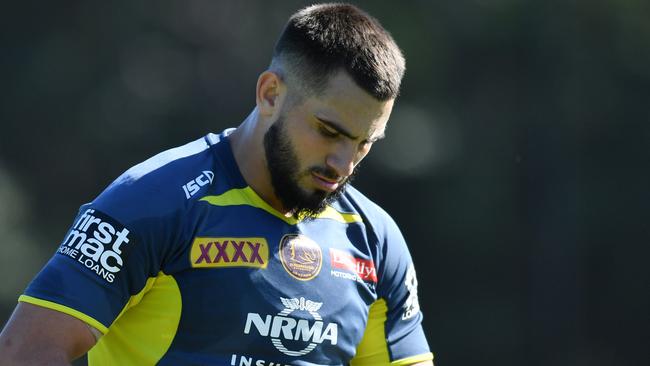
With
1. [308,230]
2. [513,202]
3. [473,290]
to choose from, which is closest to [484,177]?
[513,202]

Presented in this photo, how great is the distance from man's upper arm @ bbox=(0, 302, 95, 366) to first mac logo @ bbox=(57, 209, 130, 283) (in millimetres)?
157

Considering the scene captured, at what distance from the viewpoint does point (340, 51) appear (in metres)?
3.37

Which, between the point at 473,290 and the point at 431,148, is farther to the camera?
the point at 431,148

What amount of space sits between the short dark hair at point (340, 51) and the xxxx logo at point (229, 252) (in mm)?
500

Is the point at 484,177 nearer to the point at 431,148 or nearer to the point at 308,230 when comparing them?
the point at 431,148

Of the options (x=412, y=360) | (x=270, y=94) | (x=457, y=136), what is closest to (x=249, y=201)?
(x=270, y=94)

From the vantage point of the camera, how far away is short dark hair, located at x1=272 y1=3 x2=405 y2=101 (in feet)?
11.0

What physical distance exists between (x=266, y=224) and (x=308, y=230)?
16cm

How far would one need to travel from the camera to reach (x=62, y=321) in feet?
9.87

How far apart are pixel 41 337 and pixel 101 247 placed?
286 mm

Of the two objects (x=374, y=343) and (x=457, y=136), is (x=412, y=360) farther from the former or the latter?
(x=457, y=136)

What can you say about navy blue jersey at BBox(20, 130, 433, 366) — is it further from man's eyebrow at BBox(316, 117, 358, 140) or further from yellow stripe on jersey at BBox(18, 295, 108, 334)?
man's eyebrow at BBox(316, 117, 358, 140)

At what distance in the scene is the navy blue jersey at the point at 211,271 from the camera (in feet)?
10.1

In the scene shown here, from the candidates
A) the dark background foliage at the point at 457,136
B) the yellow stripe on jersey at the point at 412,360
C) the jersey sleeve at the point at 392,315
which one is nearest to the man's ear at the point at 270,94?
the jersey sleeve at the point at 392,315
